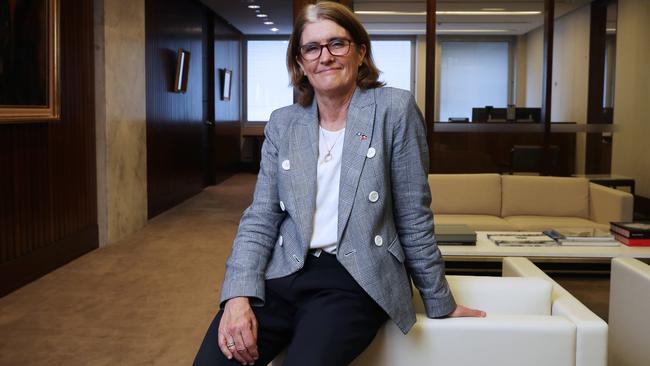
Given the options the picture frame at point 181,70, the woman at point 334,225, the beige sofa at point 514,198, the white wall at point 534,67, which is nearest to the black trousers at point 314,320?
the woman at point 334,225

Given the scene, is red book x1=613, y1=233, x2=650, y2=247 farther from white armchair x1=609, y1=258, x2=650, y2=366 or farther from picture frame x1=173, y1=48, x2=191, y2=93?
picture frame x1=173, y1=48, x2=191, y2=93

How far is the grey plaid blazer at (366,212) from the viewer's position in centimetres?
188

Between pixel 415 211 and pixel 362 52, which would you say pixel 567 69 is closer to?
pixel 362 52

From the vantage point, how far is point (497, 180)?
5961 millimetres

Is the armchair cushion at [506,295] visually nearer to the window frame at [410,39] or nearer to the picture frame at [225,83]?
the window frame at [410,39]

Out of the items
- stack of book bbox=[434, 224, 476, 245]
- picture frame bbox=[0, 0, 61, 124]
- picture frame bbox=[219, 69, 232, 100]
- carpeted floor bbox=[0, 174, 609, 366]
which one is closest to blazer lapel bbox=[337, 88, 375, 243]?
carpeted floor bbox=[0, 174, 609, 366]

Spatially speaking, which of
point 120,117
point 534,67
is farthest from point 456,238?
point 120,117

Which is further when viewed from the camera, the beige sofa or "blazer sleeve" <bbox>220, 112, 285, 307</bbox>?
the beige sofa

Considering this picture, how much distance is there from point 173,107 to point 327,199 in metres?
7.90

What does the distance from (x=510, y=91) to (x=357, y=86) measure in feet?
17.3

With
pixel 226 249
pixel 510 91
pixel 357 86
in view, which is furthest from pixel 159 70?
pixel 357 86

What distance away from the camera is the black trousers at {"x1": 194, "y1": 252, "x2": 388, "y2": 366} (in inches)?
69.5

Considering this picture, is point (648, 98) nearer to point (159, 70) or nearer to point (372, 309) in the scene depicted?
point (159, 70)

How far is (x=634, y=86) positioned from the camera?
8109 mm
